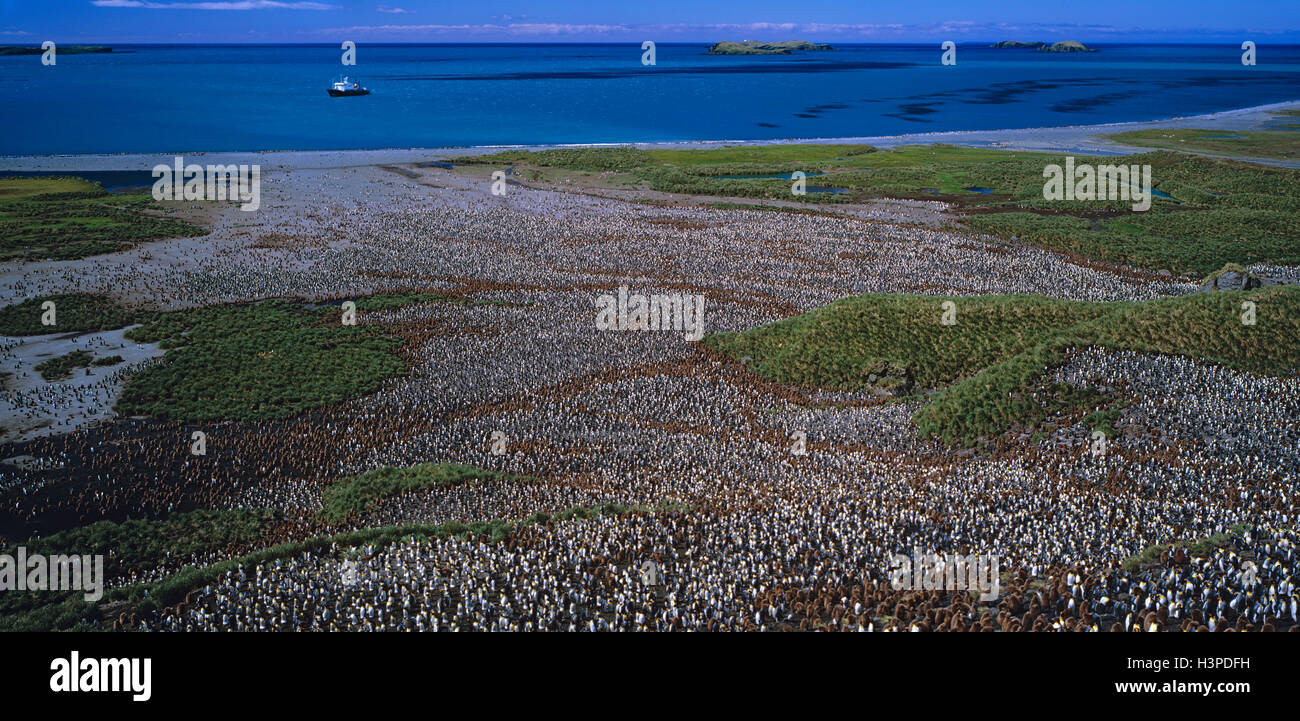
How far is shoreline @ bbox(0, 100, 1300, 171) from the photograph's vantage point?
329ft

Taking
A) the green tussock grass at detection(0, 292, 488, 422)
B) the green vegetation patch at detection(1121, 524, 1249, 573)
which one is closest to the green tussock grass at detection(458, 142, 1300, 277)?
the green vegetation patch at detection(1121, 524, 1249, 573)

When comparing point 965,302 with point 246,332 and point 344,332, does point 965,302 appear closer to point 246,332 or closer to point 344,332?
point 344,332

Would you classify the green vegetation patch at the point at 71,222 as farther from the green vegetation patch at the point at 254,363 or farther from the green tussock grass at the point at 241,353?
the green vegetation patch at the point at 254,363

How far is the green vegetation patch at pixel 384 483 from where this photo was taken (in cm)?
2342

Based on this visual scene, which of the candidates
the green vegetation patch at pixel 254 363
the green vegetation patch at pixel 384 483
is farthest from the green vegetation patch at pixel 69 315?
the green vegetation patch at pixel 384 483

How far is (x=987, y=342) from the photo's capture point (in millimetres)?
34781

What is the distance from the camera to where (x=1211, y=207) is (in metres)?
72.9

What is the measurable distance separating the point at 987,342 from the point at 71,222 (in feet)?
237

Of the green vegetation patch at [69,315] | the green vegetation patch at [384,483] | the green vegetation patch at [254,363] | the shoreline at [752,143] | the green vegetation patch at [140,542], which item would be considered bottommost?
the green vegetation patch at [140,542]

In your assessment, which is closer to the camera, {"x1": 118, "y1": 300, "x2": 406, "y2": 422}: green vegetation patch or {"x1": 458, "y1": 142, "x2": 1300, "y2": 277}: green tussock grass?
{"x1": 118, "y1": 300, "x2": 406, "y2": 422}: green vegetation patch

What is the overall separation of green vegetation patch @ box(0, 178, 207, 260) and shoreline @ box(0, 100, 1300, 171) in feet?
58.6

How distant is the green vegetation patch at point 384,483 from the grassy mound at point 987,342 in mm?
15493

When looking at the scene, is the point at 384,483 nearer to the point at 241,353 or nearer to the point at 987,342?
the point at 241,353

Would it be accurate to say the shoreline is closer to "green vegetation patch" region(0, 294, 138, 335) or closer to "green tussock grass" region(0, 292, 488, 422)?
"green vegetation patch" region(0, 294, 138, 335)
